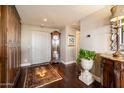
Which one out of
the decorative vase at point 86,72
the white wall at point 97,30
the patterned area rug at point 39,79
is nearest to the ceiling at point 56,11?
the white wall at point 97,30

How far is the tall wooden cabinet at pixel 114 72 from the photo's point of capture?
61.8 inches

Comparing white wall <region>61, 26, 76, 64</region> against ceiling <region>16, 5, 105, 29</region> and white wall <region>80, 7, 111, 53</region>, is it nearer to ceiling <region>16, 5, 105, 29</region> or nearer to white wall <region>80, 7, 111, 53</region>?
white wall <region>80, 7, 111, 53</region>

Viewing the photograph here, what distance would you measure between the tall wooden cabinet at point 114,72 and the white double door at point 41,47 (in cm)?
424

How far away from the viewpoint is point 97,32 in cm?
305

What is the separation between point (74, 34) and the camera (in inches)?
237

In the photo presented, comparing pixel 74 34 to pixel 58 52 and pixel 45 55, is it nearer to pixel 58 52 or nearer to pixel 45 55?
pixel 58 52

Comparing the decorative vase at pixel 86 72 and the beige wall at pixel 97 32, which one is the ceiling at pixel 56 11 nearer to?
the beige wall at pixel 97 32

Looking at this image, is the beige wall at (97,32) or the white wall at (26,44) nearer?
the beige wall at (97,32)

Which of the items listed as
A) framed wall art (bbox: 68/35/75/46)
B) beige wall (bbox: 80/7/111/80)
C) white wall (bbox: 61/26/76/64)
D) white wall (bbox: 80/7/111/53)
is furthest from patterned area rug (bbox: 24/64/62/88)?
framed wall art (bbox: 68/35/75/46)

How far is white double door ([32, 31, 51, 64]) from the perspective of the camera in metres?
5.43

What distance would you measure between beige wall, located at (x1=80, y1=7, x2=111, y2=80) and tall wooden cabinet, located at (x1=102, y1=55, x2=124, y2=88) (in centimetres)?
91

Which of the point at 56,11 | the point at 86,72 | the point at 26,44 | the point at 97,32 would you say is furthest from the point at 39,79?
the point at 26,44

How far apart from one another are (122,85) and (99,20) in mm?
2010
